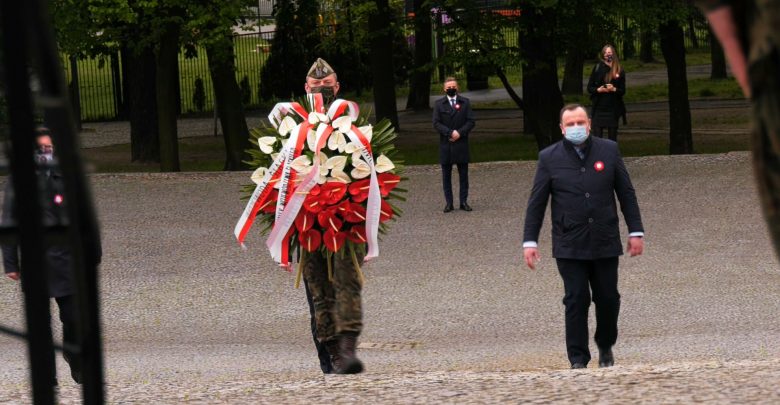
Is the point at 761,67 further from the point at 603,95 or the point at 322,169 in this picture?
the point at 603,95

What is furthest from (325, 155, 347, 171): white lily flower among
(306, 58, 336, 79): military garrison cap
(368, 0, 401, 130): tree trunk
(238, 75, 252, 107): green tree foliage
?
(238, 75, 252, 107): green tree foliage

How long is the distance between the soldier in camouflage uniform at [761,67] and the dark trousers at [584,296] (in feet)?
22.2

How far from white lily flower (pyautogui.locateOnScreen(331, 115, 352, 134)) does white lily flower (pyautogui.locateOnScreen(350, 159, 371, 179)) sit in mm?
206

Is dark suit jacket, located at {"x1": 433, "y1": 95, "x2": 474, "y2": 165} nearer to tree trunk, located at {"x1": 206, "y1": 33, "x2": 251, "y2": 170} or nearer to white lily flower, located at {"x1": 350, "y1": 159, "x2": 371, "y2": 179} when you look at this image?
tree trunk, located at {"x1": 206, "y1": 33, "x2": 251, "y2": 170}

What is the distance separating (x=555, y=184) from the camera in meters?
8.66

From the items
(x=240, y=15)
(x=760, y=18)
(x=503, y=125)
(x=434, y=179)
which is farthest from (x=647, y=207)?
(x=503, y=125)

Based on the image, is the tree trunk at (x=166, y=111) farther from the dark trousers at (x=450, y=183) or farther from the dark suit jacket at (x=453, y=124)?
the dark trousers at (x=450, y=183)

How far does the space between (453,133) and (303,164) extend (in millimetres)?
8744

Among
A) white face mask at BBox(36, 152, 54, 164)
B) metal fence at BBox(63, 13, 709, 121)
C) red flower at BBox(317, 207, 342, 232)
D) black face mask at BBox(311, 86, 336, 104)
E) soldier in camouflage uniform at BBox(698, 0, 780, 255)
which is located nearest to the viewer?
soldier in camouflage uniform at BBox(698, 0, 780, 255)

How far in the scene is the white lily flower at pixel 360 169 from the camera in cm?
852

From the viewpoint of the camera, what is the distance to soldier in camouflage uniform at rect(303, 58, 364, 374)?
8.45m

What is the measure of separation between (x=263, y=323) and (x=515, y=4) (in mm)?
11477

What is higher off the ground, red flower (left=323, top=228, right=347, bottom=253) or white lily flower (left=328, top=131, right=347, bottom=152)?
white lily flower (left=328, top=131, right=347, bottom=152)

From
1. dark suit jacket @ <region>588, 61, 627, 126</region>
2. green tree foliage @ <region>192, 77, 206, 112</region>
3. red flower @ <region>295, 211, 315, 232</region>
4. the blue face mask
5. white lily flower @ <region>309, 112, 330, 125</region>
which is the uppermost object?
white lily flower @ <region>309, 112, 330, 125</region>
